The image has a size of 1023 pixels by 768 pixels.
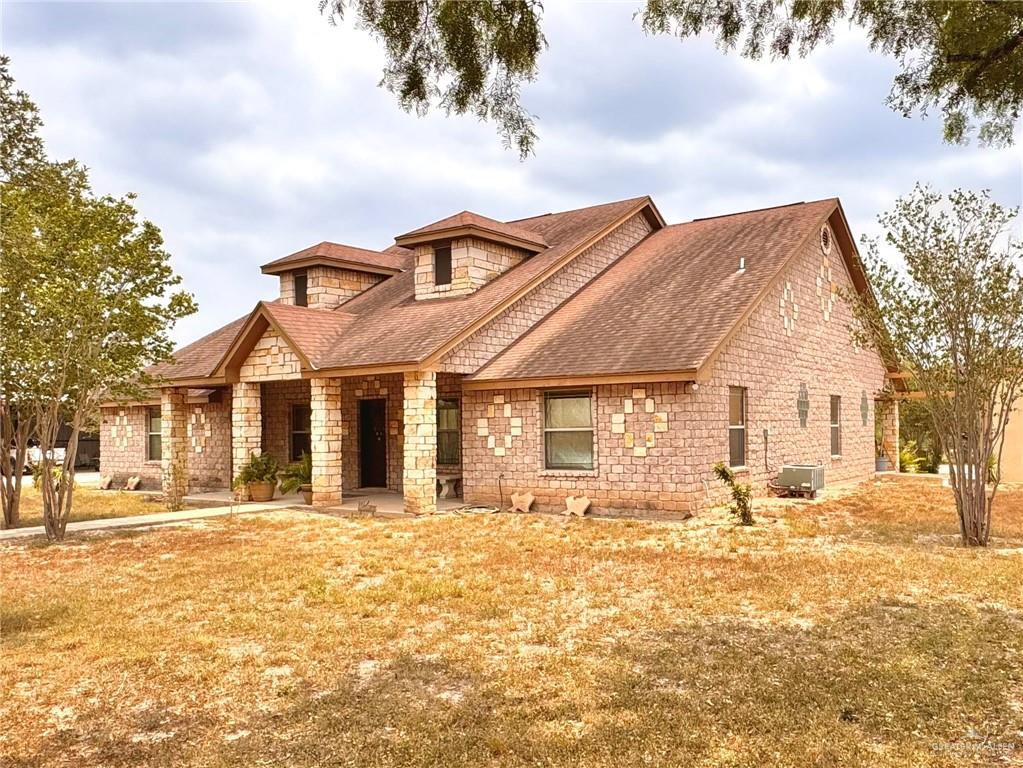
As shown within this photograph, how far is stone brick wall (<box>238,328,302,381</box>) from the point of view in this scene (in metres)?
16.6

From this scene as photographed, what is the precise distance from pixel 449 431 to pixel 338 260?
6.36 meters

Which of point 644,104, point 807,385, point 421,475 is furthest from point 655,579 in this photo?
point 807,385

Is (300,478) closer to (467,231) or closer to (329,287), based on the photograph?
(329,287)

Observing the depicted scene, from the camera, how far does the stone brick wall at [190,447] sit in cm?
2172

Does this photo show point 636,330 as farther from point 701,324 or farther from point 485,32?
point 485,32

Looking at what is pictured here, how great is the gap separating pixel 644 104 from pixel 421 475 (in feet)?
33.9

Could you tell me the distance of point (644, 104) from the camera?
18.7ft

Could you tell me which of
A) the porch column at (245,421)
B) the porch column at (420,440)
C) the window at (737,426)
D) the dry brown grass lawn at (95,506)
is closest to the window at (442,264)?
the porch column at (420,440)

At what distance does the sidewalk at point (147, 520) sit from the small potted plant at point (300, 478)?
37 centimetres

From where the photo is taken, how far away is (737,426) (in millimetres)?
15711

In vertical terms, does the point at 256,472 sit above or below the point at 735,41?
below

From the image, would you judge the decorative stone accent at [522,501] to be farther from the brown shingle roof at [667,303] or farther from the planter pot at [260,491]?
the planter pot at [260,491]

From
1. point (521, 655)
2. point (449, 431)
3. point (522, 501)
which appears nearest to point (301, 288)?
point (449, 431)

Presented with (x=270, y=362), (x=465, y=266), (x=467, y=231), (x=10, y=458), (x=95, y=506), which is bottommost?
(x=95, y=506)
